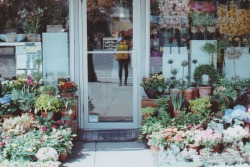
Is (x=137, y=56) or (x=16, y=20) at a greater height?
(x=16, y=20)

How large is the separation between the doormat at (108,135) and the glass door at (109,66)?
0.19 metres

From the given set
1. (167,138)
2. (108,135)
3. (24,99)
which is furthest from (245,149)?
(24,99)

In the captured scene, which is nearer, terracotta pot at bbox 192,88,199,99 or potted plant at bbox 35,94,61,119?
potted plant at bbox 35,94,61,119

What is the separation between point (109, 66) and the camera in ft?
27.9

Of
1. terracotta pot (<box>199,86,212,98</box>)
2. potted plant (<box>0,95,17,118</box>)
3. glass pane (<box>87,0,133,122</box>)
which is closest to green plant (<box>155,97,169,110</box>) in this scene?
terracotta pot (<box>199,86,212,98</box>)

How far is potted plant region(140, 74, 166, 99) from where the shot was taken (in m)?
8.12

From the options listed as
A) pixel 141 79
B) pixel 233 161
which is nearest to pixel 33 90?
pixel 141 79

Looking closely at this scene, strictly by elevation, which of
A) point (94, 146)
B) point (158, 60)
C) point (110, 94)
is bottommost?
point (94, 146)

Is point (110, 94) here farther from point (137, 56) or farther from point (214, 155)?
point (214, 155)

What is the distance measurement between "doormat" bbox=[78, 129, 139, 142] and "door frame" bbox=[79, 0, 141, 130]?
153 millimetres

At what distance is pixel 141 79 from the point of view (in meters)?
8.48

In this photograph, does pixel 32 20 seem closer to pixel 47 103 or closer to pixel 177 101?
pixel 47 103

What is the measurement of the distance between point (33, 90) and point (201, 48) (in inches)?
110

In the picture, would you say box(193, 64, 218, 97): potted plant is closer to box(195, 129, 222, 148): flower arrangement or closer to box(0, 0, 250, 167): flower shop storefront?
box(0, 0, 250, 167): flower shop storefront
